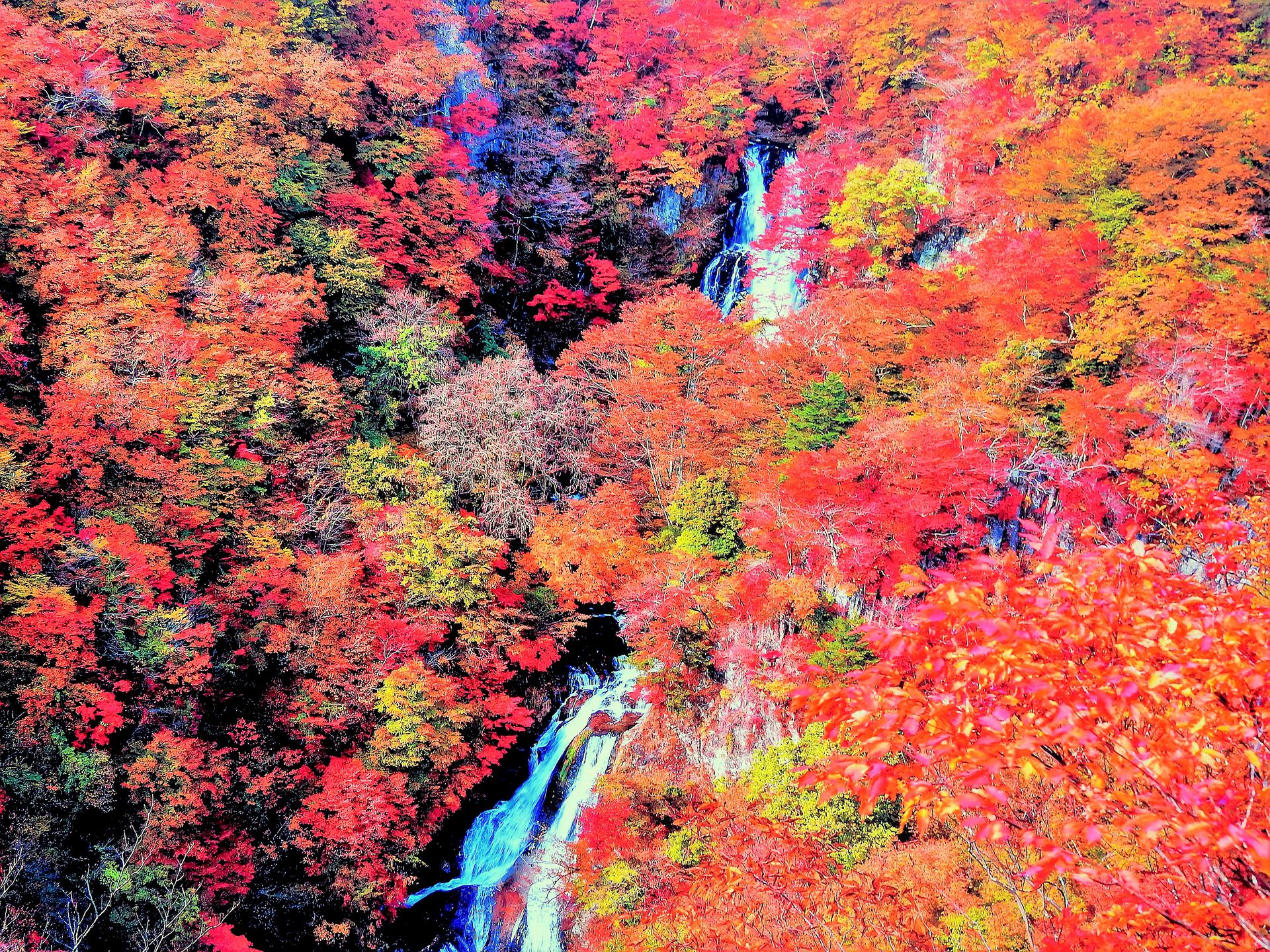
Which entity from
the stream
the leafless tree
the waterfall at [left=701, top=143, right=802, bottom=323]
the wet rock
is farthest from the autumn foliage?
the waterfall at [left=701, top=143, right=802, bottom=323]

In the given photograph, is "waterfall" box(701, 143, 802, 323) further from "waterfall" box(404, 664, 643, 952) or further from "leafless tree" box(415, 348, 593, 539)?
"waterfall" box(404, 664, 643, 952)

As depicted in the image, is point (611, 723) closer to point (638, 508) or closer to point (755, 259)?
point (638, 508)

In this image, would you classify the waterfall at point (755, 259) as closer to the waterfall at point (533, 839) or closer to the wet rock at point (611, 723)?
the wet rock at point (611, 723)

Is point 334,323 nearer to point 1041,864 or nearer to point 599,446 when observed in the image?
point 599,446

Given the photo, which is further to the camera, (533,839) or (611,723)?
(611,723)

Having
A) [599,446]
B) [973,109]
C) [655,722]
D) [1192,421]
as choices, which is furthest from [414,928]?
[973,109]

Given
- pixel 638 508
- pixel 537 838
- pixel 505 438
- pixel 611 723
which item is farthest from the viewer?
pixel 638 508

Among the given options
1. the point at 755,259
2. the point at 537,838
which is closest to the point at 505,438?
the point at 537,838
